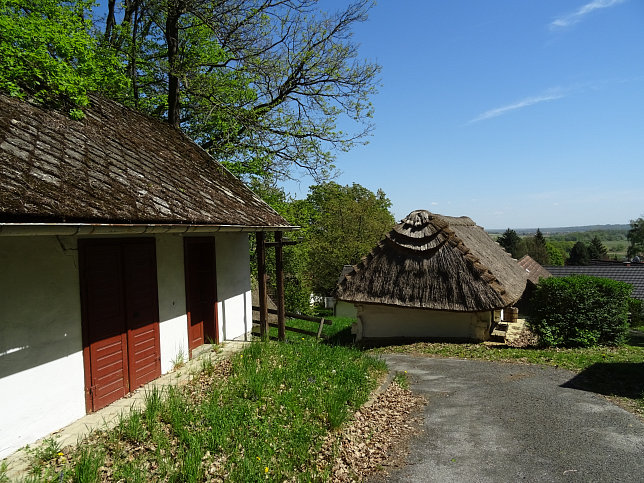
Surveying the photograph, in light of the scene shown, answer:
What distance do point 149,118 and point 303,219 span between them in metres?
13.6

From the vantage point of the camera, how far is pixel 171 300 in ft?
25.7

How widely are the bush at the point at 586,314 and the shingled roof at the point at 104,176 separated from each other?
26.7 ft

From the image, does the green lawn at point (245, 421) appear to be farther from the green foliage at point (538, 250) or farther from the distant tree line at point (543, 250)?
the distant tree line at point (543, 250)

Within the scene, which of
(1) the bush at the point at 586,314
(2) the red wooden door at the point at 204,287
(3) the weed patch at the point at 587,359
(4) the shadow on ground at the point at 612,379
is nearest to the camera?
(4) the shadow on ground at the point at 612,379

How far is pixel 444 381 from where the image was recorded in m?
9.00

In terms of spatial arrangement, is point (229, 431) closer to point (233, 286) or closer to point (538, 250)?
point (233, 286)

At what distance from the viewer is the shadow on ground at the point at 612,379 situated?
25.3ft

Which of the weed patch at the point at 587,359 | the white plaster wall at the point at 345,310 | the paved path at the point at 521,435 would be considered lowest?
the white plaster wall at the point at 345,310

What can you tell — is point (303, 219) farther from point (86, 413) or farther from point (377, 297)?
point (86, 413)

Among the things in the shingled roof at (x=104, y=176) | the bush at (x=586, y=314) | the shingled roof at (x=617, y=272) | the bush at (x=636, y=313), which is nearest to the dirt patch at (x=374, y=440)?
the shingled roof at (x=104, y=176)

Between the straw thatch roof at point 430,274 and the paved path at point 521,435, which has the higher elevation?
the straw thatch roof at point 430,274

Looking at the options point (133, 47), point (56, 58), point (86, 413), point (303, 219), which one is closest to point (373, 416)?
point (86, 413)

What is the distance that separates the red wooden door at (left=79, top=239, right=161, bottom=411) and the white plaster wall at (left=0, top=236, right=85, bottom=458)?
0.72 ft

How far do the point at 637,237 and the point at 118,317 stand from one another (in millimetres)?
104752
